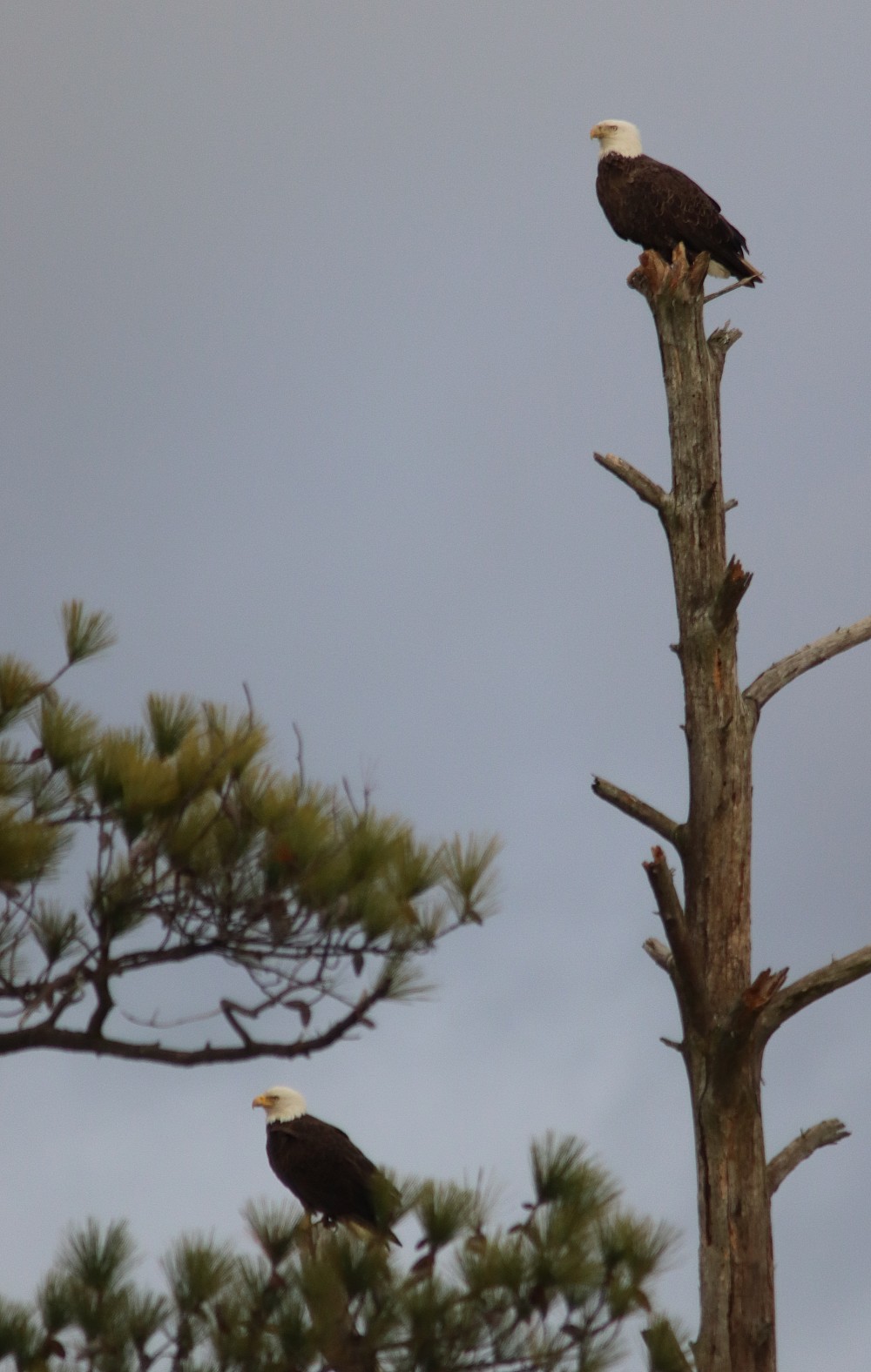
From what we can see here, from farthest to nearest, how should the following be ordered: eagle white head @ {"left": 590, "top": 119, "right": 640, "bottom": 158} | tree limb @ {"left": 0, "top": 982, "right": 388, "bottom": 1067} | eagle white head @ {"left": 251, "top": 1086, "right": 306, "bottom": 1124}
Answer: eagle white head @ {"left": 590, "top": 119, "right": 640, "bottom": 158}, eagle white head @ {"left": 251, "top": 1086, "right": 306, "bottom": 1124}, tree limb @ {"left": 0, "top": 982, "right": 388, "bottom": 1067}

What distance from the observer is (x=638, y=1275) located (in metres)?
4.99

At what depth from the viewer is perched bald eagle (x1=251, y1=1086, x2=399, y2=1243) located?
632cm

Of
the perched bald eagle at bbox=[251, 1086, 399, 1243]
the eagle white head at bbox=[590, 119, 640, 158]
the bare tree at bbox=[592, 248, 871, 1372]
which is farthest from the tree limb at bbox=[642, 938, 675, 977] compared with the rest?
the eagle white head at bbox=[590, 119, 640, 158]

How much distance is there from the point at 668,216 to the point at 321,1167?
173 inches

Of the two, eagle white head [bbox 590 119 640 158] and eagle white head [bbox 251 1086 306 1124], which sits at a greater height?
eagle white head [bbox 590 119 640 158]

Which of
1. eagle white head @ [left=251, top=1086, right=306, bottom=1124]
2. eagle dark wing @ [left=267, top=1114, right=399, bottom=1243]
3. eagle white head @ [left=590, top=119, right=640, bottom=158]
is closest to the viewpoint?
eagle dark wing @ [left=267, top=1114, right=399, bottom=1243]

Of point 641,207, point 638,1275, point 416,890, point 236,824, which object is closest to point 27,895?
point 236,824

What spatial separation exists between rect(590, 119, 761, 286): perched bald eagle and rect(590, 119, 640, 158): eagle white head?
264mm

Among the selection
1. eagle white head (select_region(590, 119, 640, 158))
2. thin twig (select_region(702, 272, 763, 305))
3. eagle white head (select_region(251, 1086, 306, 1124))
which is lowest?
eagle white head (select_region(251, 1086, 306, 1124))

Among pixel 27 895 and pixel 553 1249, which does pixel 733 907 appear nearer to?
pixel 553 1249

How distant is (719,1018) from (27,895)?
8.22ft

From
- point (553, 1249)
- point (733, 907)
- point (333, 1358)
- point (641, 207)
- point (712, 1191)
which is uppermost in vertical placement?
point (641, 207)

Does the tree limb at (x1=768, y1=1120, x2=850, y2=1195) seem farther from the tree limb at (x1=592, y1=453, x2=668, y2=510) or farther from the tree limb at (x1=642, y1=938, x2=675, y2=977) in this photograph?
the tree limb at (x1=592, y1=453, x2=668, y2=510)

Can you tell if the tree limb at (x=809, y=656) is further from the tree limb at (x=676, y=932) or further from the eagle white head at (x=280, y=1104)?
the eagle white head at (x=280, y=1104)
